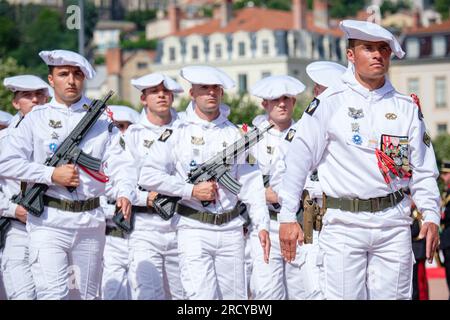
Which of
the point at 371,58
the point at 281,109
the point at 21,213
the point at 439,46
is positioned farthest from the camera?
the point at 439,46

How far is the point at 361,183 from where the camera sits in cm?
1091

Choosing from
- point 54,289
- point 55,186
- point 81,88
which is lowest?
point 54,289

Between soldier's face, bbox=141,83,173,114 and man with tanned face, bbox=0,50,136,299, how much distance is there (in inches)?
97.7

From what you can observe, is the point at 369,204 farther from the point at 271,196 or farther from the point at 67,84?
the point at 271,196

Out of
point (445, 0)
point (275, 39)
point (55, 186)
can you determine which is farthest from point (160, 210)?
point (445, 0)

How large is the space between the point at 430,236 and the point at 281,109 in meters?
5.34

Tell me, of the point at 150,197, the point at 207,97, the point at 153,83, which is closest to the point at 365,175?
the point at 207,97

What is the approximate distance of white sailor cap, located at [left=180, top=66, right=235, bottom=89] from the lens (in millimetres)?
14266

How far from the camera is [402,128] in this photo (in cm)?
1100

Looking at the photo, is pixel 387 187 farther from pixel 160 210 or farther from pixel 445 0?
pixel 445 0

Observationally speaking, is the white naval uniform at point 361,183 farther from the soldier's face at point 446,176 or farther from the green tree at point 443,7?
the green tree at point 443,7

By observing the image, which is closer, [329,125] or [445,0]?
[329,125]

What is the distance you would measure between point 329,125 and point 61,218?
2993 millimetres

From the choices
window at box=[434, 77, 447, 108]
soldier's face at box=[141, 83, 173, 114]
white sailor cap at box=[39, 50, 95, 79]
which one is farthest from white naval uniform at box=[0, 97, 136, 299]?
Answer: window at box=[434, 77, 447, 108]
